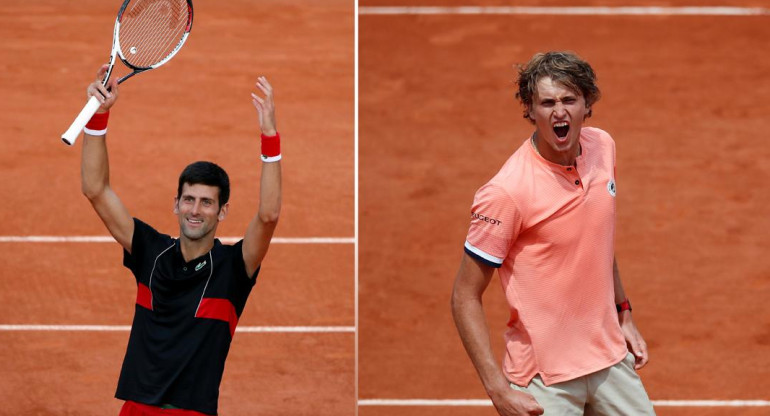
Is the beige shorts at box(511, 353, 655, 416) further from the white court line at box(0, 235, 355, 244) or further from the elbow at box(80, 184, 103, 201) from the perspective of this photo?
the white court line at box(0, 235, 355, 244)

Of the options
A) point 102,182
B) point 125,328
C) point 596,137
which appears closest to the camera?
point 596,137

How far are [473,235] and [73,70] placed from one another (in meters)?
4.75

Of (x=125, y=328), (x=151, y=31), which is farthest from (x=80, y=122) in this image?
(x=125, y=328)

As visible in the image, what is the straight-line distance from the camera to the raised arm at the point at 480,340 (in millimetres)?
3219

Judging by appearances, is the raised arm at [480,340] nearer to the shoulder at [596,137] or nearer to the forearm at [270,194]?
the shoulder at [596,137]

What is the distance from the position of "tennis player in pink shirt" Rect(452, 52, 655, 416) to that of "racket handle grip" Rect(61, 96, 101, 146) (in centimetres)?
126

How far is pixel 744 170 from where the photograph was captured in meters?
7.12

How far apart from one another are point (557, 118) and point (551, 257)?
40 cm

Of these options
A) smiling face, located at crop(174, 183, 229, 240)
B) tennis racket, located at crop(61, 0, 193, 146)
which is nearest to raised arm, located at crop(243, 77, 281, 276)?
smiling face, located at crop(174, 183, 229, 240)

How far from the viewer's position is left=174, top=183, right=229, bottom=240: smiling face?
3.98 meters

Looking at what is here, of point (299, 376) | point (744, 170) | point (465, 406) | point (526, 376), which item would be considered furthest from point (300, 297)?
point (526, 376)

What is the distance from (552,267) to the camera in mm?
3318

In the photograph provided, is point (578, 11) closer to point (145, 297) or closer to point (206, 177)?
point (206, 177)

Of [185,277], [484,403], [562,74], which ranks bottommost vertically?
[484,403]
